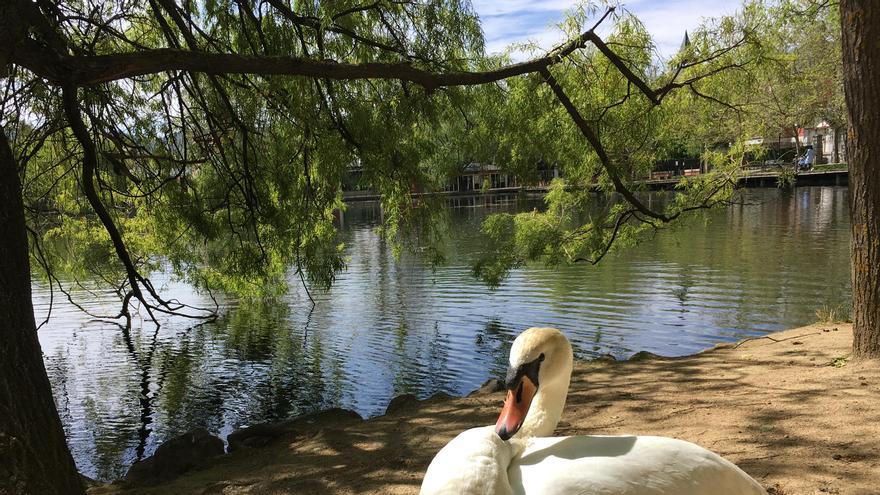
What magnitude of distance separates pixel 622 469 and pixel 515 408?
45cm

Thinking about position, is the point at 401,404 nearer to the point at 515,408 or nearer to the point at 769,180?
the point at 515,408

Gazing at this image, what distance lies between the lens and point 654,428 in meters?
4.55

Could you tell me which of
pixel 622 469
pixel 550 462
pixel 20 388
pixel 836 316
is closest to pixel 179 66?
pixel 20 388

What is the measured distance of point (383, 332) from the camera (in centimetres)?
1180

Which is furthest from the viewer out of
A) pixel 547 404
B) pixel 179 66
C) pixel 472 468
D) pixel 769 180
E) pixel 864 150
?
pixel 769 180

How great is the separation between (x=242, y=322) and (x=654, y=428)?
34.1 feet

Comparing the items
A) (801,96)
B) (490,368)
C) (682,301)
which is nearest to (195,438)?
(490,368)

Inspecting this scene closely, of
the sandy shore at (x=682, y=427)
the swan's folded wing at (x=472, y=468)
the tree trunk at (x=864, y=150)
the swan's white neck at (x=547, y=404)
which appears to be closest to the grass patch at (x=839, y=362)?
the sandy shore at (x=682, y=427)

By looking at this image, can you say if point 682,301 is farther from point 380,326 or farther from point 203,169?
point 203,169

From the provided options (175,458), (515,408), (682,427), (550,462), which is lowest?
(175,458)

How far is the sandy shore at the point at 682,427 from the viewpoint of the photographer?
361 centimetres

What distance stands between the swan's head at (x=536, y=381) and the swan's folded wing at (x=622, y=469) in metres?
0.17

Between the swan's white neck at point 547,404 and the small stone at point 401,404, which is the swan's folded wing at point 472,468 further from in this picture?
the small stone at point 401,404

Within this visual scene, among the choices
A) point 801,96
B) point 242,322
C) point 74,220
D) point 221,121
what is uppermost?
point 801,96
